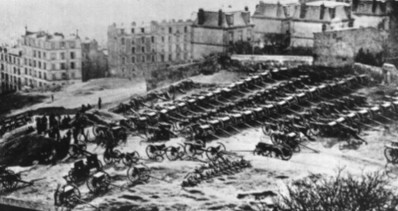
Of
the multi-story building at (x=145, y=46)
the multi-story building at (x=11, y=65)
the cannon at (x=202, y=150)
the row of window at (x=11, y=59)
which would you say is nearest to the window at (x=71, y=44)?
the multi-story building at (x=11, y=65)

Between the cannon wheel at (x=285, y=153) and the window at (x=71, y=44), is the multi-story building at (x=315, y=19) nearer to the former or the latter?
the cannon wheel at (x=285, y=153)

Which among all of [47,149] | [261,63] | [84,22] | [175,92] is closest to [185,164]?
[47,149]

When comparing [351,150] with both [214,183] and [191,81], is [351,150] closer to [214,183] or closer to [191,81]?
[214,183]

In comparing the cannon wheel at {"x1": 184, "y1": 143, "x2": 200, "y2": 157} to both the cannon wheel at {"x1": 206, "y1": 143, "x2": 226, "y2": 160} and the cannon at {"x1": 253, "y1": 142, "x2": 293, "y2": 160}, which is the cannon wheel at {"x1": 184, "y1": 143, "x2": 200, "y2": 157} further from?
the cannon at {"x1": 253, "y1": 142, "x2": 293, "y2": 160}

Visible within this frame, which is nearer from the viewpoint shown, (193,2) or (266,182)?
(266,182)

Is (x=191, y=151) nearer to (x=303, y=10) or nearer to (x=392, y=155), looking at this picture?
(x=392, y=155)

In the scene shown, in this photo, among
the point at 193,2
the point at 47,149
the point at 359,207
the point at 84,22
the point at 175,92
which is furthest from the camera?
the point at 84,22

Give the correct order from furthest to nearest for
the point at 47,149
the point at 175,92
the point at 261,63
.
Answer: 1. the point at 261,63
2. the point at 175,92
3. the point at 47,149
